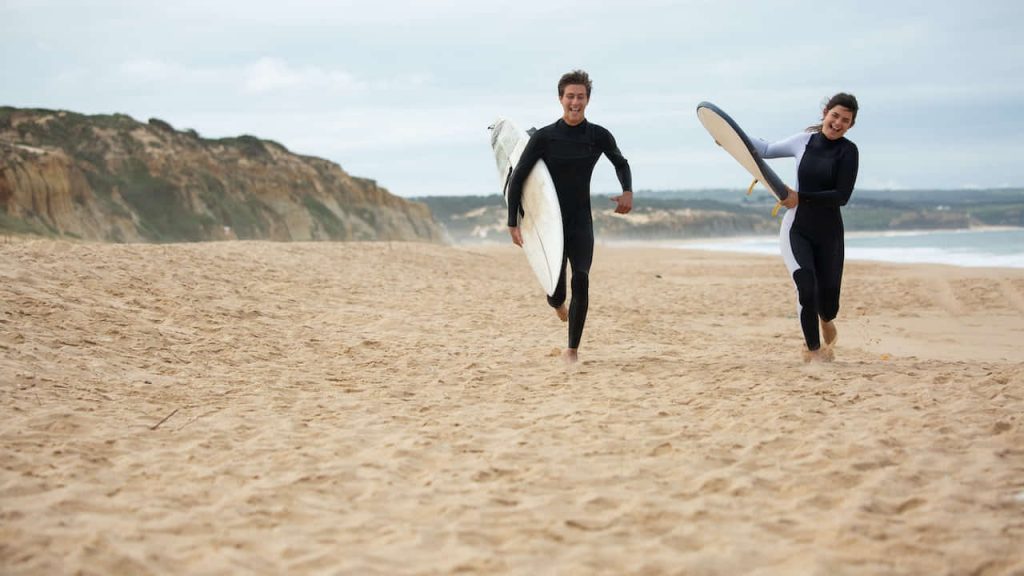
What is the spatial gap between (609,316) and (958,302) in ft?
19.9

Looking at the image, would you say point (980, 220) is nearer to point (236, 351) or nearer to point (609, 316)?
point (609, 316)

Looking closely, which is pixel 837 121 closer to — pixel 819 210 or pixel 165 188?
pixel 819 210

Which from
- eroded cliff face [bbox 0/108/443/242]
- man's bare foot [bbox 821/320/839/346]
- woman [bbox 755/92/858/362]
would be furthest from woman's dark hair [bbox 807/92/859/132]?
eroded cliff face [bbox 0/108/443/242]

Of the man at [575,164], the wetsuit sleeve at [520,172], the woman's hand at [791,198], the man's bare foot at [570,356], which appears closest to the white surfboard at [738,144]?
the woman's hand at [791,198]

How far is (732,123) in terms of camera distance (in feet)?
19.2

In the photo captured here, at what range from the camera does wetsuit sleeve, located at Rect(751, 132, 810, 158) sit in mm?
5781

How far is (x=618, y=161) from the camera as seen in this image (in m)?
6.16

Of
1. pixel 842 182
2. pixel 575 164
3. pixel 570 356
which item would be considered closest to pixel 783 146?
pixel 842 182

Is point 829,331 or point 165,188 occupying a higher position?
point 165,188

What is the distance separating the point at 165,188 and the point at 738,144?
24515 mm

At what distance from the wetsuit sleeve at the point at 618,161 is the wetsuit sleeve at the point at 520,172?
491 millimetres

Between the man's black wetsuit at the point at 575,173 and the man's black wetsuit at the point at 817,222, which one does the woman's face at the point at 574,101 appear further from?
the man's black wetsuit at the point at 817,222

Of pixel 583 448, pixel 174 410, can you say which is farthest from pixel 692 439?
pixel 174 410

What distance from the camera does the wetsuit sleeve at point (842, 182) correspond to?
5574mm
